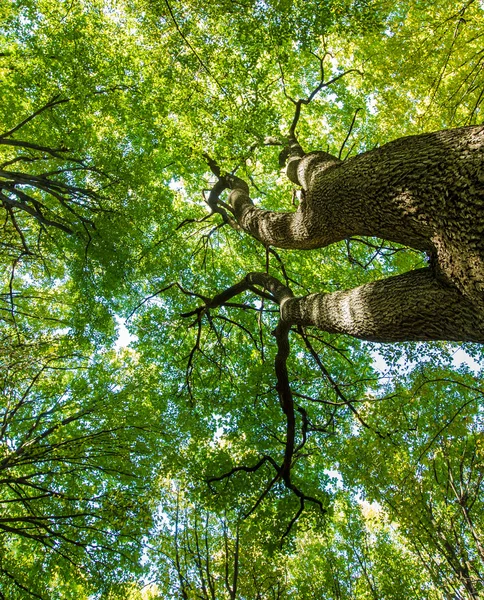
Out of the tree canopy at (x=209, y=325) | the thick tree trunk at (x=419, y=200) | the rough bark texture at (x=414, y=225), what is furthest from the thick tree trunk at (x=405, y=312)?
the tree canopy at (x=209, y=325)

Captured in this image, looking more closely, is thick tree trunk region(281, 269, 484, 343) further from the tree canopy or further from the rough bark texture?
the tree canopy

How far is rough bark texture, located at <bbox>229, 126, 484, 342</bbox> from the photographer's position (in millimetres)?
2084

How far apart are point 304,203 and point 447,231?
6.64 ft

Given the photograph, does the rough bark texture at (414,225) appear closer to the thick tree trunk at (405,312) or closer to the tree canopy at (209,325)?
the thick tree trunk at (405,312)

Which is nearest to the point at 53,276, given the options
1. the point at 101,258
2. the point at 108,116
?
the point at 101,258

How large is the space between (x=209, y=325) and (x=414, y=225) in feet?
21.9

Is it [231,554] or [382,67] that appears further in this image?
[231,554]

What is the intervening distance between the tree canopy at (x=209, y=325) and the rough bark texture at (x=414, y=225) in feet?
5.39

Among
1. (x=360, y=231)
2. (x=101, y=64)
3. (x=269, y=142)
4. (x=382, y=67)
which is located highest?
(x=101, y=64)

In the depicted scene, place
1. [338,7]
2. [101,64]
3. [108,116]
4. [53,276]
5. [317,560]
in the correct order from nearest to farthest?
[338,7], [101,64], [108,116], [53,276], [317,560]

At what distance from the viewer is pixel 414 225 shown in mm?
2488

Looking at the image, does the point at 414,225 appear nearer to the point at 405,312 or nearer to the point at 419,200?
the point at 419,200

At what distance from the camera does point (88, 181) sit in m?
9.45

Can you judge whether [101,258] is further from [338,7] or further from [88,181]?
[338,7]
